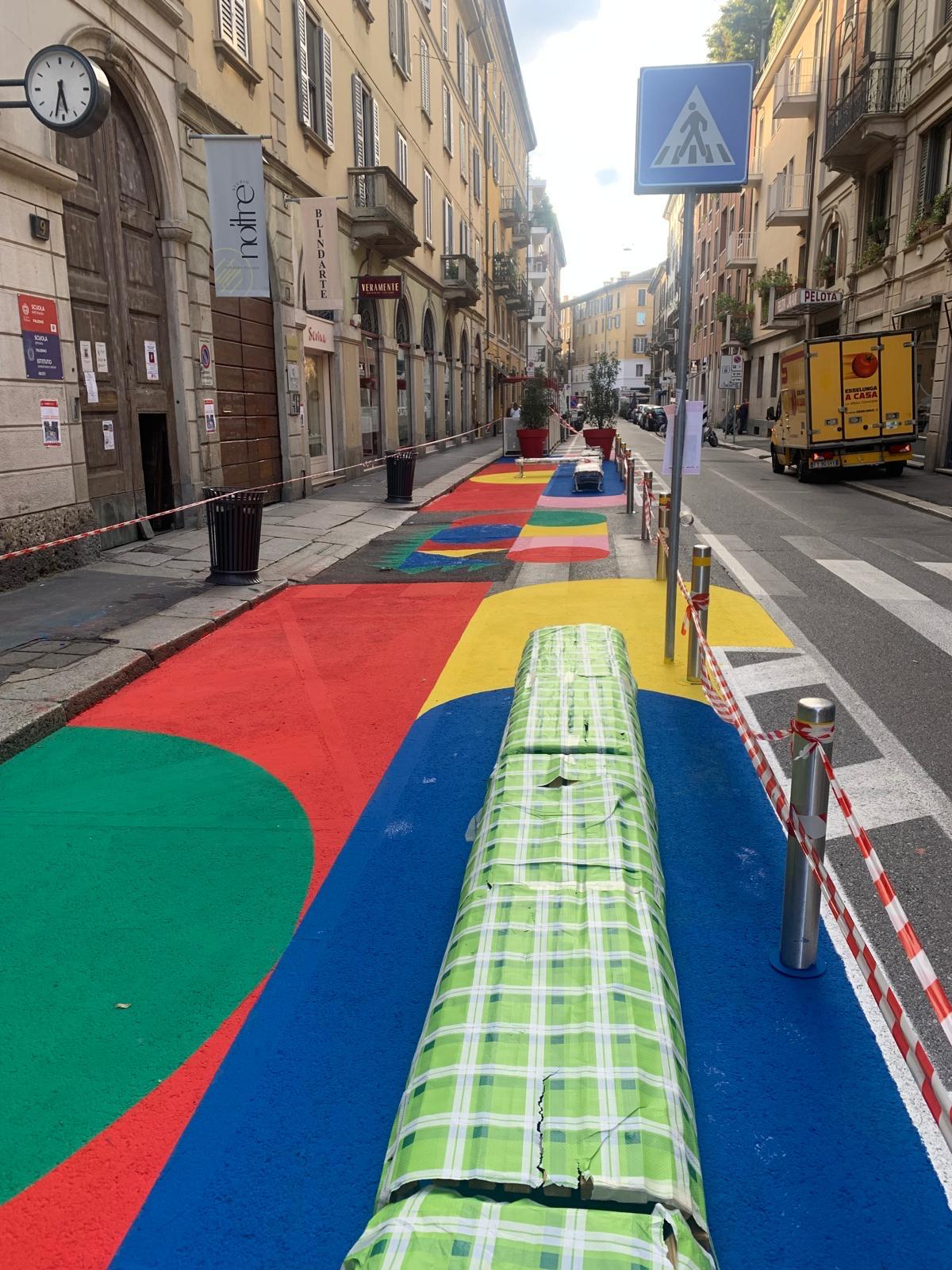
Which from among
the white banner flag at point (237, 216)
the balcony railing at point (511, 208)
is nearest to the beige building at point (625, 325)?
the balcony railing at point (511, 208)

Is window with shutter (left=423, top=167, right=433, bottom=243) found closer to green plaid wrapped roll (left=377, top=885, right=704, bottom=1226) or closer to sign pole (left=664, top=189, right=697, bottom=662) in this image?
sign pole (left=664, top=189, right=697, bottom=662)

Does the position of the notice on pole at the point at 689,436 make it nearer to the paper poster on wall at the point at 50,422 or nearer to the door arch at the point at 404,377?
the paper poster on wall at the point at 50,422

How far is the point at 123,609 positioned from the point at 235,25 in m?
11.3

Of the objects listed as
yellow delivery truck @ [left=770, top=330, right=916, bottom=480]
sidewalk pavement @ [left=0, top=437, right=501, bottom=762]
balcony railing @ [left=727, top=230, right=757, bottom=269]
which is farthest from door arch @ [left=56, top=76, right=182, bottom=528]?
balcony railing @ [left=727, top=230, right=757, bottom=269]

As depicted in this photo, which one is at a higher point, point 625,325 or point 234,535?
point 625,325

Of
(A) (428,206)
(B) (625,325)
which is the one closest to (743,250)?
(A) (428,206)

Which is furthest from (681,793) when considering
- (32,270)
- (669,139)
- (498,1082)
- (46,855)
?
(32,270)

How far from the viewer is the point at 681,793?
4758 mm

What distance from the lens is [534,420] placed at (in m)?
29.4

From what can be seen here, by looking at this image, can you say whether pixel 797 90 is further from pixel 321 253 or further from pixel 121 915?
pixel 121 915

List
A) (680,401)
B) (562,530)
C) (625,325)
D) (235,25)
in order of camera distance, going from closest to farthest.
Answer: (680,401) → (562,530) → (235,25) → (625,325)

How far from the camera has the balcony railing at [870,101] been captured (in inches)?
945

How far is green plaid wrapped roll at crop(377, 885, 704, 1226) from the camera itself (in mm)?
1967

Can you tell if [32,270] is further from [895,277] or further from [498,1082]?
[895,277]
